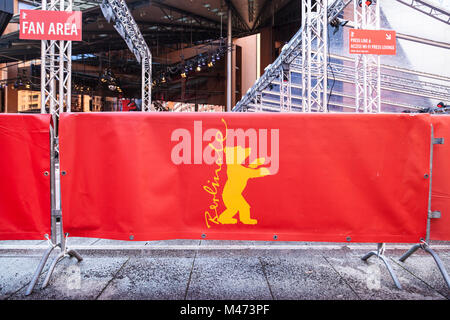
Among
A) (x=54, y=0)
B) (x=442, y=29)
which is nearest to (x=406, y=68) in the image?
(x=442, y=29)

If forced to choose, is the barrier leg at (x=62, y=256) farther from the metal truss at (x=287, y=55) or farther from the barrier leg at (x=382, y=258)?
the metal truss at (x=287, y=55)

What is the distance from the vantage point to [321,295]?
7.66ft

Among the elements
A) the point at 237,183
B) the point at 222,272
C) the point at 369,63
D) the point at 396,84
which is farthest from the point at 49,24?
the point at 396,84

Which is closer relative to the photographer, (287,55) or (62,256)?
(62,256)

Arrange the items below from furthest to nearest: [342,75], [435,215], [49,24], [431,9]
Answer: [342,75]
[431,9]
[49,24]
[435,215]

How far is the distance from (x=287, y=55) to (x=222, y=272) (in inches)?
614

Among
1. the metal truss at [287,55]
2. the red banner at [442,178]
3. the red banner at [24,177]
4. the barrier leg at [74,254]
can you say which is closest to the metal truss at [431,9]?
the metal truss at [287,55]

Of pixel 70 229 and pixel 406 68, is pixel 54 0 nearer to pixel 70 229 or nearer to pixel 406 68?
pixel 70 229

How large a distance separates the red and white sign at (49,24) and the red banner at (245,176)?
447 centimetres

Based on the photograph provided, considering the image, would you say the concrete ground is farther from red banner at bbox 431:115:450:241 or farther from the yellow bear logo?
the yellow bear logo

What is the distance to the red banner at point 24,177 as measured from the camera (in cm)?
252

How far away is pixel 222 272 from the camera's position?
108 inches

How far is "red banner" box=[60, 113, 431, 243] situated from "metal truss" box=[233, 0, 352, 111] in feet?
32.4

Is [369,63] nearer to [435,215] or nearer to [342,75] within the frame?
[435,215]
